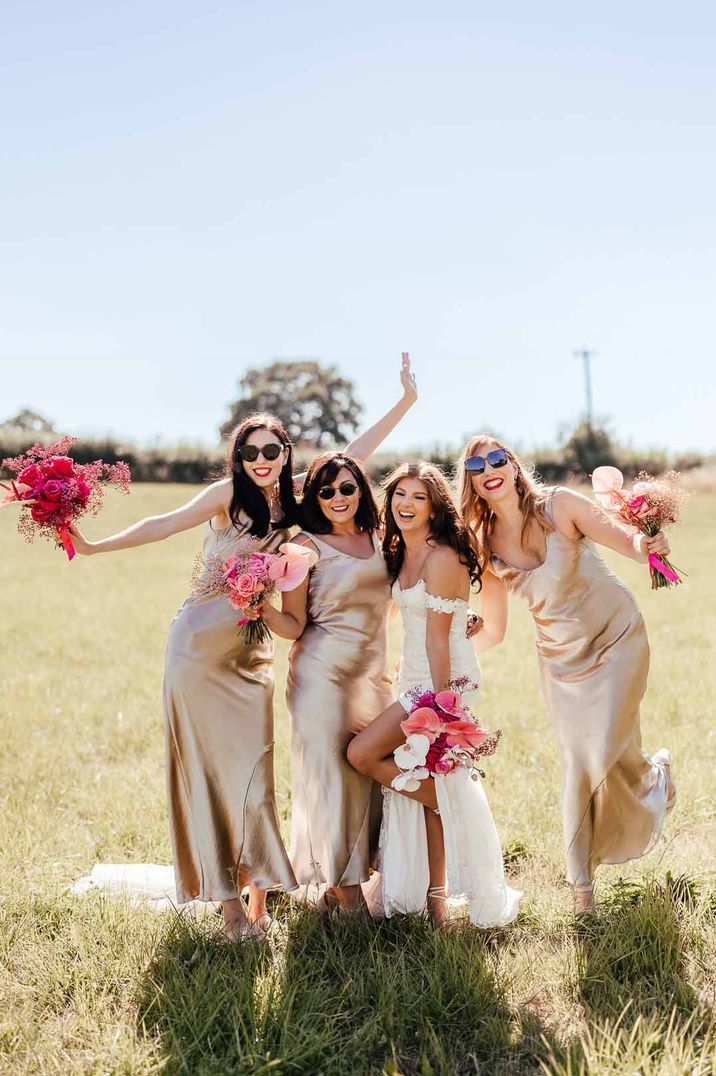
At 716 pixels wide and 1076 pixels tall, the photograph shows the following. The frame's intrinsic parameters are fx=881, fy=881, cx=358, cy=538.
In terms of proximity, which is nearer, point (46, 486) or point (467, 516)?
point (46, 486)

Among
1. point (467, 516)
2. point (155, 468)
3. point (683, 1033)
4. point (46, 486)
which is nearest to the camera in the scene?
point (683, 1033)

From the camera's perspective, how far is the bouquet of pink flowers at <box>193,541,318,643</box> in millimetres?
4297

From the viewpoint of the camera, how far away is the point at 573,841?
4.82 meters

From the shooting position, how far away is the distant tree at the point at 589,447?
4625 centimetres

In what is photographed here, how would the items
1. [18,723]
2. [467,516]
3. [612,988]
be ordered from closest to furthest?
[612,988], [467,516], [18,723]

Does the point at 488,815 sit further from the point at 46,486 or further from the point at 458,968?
the point at 46,486

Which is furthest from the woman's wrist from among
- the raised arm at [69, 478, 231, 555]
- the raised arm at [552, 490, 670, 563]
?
the raised arm at [69, 478, 231, 555]

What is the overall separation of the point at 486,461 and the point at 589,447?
44.5 metres

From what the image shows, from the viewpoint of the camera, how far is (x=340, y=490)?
4.89m

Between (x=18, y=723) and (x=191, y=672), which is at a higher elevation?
(x=191, y=672)

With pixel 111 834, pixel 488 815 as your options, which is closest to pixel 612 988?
pixel 488 815

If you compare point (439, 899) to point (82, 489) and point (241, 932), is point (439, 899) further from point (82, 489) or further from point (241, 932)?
point (82, 489)

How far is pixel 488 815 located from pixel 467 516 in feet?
5.51

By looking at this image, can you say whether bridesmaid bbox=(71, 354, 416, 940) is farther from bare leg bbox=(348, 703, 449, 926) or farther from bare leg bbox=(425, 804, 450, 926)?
bare leg bbox=(425, 804, 450, 926)
